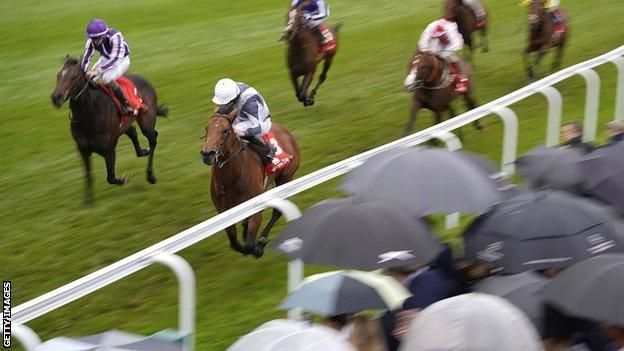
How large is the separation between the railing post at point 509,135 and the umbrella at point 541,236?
2.13 m

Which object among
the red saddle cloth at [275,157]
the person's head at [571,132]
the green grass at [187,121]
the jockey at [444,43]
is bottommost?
the green grass at [187,121]

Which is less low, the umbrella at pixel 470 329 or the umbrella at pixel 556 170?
the umbrella at pixel 470 329

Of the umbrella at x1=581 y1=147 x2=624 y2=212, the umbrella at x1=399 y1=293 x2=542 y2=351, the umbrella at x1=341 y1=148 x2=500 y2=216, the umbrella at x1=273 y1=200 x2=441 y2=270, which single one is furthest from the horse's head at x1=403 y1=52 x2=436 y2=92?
the umbrella at x1=399 y1=293 x2=542 y2=351

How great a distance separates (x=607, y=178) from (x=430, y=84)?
4.11 meters

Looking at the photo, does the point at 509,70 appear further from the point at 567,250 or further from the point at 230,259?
the point at 567,250

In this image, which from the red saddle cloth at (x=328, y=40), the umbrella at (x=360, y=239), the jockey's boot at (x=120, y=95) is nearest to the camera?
the umbrella at (x=360, y=239)

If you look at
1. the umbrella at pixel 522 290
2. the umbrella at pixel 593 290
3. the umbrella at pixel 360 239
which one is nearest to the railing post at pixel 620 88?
the umbrella at pixel 360 239

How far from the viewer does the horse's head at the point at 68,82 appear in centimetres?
880

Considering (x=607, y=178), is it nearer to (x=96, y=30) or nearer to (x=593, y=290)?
(x=593, y=290)

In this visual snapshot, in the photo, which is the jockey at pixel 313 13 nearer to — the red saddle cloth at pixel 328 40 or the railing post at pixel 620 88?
the red saddle cloth at pixel 328 40

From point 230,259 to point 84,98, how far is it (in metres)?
2.08

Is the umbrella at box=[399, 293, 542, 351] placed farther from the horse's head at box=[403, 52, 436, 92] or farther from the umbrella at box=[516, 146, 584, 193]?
the horse's head at box=[403, 52, 436, 92]

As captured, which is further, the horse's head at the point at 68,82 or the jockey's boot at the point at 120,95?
the jockey's boot at the point at 120,95

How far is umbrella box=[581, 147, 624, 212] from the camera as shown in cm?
623
